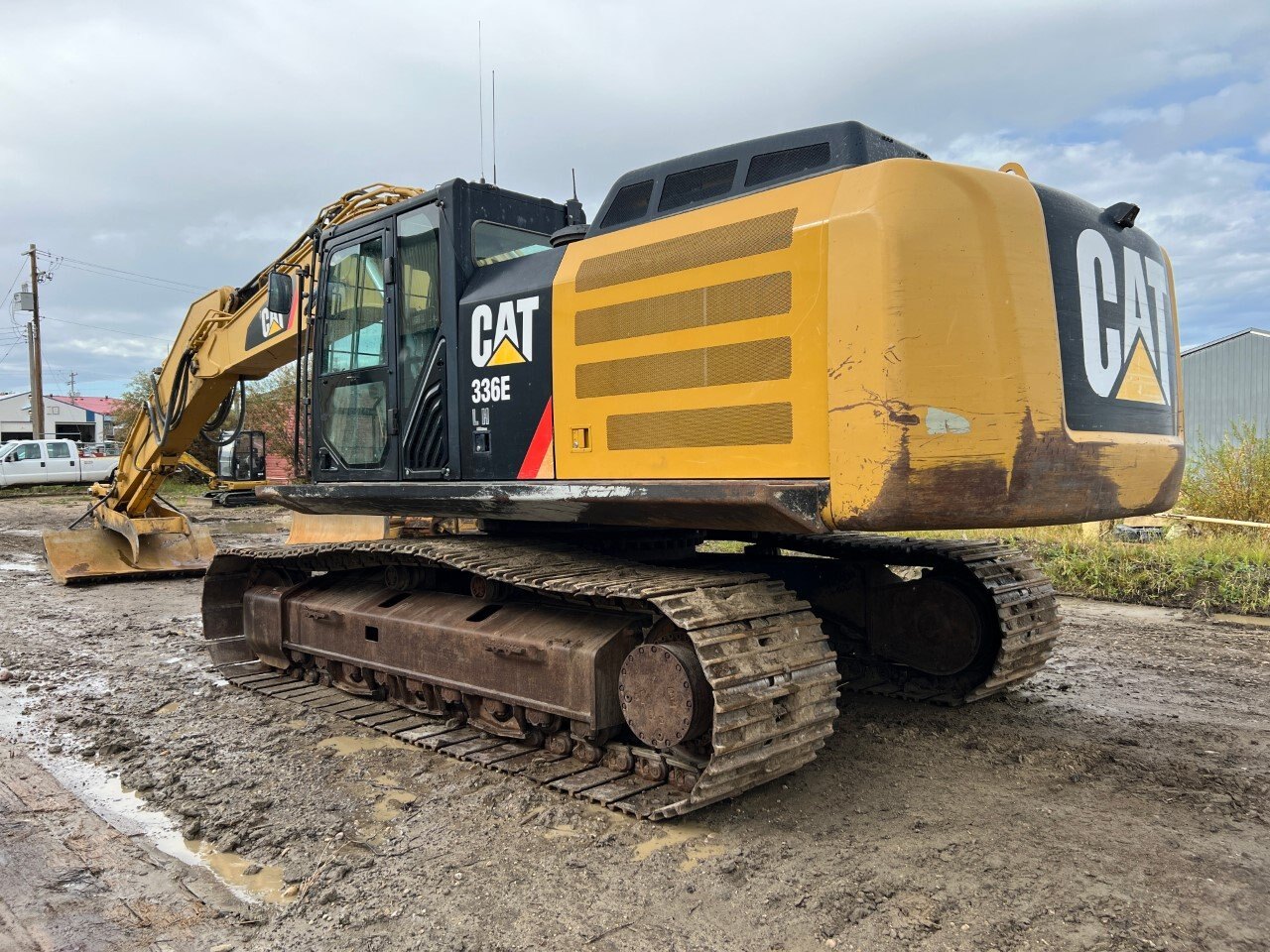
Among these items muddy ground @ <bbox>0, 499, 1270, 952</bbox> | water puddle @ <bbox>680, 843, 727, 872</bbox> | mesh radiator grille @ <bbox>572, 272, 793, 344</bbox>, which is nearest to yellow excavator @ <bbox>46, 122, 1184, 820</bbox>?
mesh radiator grille @ <bbox>572, 272, 793, 344</bbox>

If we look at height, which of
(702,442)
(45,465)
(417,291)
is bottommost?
(702,442)

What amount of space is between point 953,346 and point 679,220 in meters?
1.32

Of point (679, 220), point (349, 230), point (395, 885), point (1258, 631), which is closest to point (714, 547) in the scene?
point (1258, 631)

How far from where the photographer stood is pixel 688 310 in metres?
3.84

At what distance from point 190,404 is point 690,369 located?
6379 mm

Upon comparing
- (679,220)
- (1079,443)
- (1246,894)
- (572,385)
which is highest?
(679,220)

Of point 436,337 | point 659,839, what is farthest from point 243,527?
point 659,839

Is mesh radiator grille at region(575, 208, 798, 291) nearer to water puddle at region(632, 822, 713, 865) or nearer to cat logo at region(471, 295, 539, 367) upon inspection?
cat logo at region(471, 295, 539, 367)

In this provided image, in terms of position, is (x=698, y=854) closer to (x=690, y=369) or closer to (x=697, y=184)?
(x=690, y=369)

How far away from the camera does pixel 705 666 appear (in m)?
3.40

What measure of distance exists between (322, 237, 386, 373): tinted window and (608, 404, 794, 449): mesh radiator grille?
1832 millimetres

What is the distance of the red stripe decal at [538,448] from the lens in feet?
14.3

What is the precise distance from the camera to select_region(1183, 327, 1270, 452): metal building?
24.5m

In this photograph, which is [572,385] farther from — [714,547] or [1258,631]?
[714,547]
